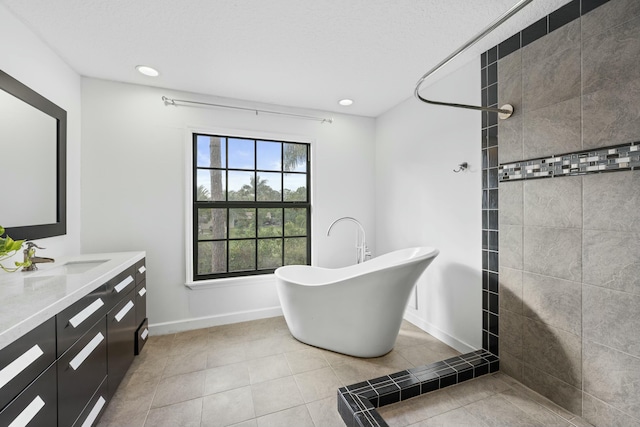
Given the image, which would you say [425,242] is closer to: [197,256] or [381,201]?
[381,201]

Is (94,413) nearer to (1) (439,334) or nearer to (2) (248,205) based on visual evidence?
(2) (248,205)

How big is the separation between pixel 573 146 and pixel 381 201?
197 centimetres

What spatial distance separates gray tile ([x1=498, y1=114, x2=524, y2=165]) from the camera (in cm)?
188

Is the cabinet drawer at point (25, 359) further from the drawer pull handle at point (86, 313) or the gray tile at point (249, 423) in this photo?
the gray tile at point (249, 423)

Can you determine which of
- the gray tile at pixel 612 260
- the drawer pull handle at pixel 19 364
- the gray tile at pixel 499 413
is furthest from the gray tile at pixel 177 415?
the gray tile at pixel 612 260

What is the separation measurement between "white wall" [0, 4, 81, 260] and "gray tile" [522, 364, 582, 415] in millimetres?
3341

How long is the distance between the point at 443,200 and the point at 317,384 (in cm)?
182

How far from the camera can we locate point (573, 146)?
1591 mm

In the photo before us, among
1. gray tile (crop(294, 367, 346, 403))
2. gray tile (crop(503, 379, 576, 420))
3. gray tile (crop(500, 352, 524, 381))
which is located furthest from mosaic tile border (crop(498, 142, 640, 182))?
gray tile (crop(294, 367, 346, 403))

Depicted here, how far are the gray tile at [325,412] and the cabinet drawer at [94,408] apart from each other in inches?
43.6

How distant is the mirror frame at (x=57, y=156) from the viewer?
5.34 feet

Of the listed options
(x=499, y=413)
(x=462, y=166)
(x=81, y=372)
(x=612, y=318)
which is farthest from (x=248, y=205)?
(x=612, y=318)

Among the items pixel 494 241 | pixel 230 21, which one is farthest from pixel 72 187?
pixel 494 241

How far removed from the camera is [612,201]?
56.6 inches
